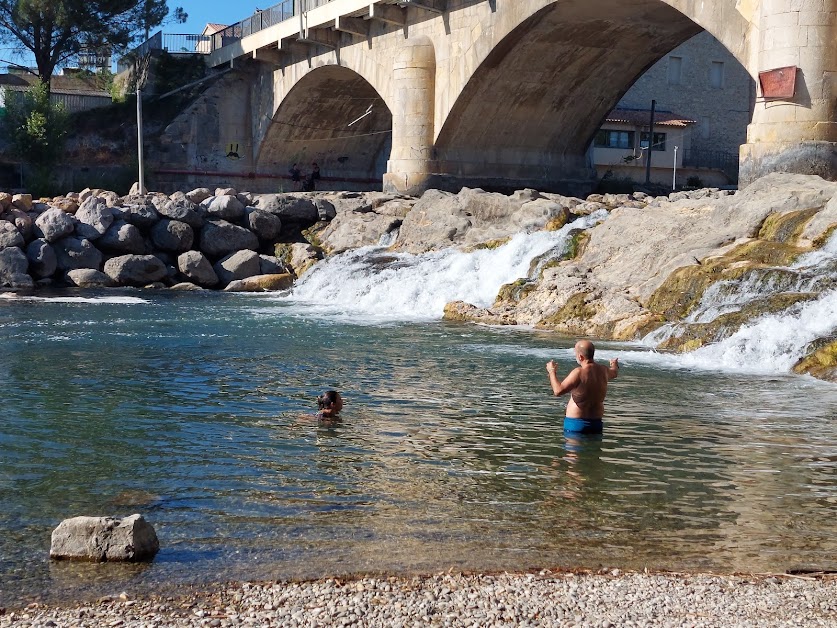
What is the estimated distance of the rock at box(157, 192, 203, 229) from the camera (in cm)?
2748

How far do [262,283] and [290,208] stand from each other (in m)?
5.06

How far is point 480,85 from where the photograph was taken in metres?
29.7

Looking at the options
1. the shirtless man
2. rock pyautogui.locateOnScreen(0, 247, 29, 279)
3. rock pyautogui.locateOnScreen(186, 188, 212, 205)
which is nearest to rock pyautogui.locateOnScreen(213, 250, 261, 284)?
rock pyautogui.locateOnScreen(186, 188, 212, 205)

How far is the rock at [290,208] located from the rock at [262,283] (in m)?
4.29

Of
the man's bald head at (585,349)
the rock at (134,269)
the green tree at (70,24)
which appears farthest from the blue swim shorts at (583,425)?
the green tree at (70,24)

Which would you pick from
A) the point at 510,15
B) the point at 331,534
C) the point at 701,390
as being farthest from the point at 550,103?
the point at 331,534

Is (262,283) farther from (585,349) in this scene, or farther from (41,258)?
(585,349)

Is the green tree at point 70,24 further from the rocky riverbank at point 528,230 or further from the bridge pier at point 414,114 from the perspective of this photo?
the bridge pier at point 414,114

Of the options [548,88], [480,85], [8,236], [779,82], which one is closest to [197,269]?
[8,236]

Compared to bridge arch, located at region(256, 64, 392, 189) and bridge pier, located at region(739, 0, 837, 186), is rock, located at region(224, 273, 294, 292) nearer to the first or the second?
bridge pier, located at region(739, 0, 837, 186)

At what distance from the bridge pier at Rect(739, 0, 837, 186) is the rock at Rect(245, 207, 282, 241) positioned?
46.0 ft

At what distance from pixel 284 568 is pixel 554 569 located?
1404 millimetres

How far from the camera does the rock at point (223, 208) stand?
94.3ft

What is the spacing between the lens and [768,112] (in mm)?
19938
